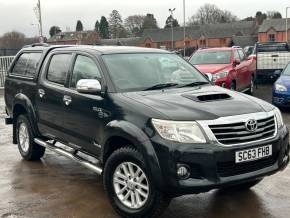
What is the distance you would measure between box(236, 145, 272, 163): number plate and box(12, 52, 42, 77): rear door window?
3705 mm

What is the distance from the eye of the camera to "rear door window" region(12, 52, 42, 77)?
22.6ft

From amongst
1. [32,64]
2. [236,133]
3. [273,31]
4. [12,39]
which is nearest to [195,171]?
[236,133]

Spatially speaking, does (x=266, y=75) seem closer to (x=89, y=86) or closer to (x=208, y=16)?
(x=89, y=86)

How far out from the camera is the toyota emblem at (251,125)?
4.38 meters

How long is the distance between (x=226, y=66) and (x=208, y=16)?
113 meters

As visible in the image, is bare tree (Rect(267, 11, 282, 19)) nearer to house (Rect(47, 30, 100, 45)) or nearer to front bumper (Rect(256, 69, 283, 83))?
house (Rect(47, 30, 100, 45))

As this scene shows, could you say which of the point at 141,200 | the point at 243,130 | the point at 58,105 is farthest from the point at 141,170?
the point at 58,105

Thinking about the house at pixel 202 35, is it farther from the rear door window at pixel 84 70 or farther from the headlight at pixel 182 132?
the headlight at pixel 182 132

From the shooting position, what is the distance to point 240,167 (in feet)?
14.3

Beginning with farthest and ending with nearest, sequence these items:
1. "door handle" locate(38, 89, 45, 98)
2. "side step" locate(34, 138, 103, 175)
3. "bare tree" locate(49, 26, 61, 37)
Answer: "bare tree" locate(49, 26, 61, 37), "door handle" locate(38, 89, 45, 98), "side step" locate(34, 138, 103, 175)

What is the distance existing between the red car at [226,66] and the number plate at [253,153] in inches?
303

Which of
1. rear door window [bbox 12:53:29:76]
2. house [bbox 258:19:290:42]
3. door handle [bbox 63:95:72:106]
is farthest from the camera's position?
house [bbox 258:19:290:42]

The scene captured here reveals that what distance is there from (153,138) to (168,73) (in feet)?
5.08

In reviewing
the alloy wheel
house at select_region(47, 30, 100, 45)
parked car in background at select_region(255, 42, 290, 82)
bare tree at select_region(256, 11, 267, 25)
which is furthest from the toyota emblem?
bare tree at select_region(256, 11, 267, 25)
